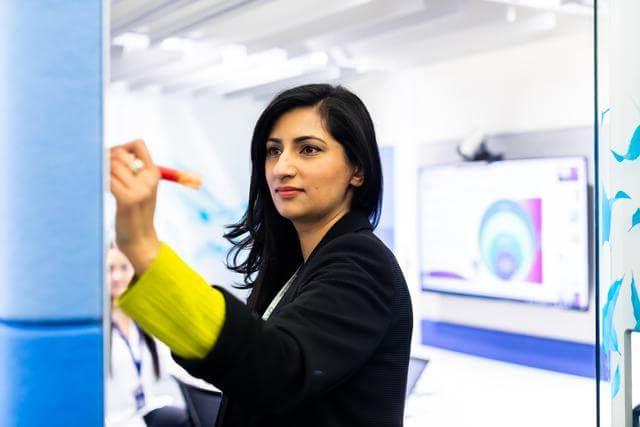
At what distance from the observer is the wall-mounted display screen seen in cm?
435

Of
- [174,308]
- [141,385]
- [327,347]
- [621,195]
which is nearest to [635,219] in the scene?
[621,195]

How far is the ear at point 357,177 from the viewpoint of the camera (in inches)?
45.7

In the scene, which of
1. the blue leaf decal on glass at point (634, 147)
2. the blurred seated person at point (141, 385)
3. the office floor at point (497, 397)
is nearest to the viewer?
the blue leaf decal on glass at point (634, 147)

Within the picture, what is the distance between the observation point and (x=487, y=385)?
15.1ft

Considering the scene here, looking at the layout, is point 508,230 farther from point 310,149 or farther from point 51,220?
point 51,220

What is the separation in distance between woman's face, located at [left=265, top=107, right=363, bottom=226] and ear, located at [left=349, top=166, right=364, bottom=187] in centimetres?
1

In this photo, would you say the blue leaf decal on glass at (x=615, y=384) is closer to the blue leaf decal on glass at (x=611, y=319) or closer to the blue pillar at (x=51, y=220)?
the blue leaf decal on glass at (x=611, y=319)

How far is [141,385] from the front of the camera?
382 cm

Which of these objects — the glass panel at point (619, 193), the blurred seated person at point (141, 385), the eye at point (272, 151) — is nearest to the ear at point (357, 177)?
the eye at point (272, 151)

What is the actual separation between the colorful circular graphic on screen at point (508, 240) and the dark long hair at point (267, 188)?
3464 millimetres

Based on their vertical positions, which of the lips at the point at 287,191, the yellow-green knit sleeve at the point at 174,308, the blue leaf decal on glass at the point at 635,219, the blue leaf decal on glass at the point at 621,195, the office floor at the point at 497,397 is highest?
the blue leaf decal on glass at the point at 621,195

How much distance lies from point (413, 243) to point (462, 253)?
528 millimetres

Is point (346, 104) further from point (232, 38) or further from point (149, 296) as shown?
point (232, 38)

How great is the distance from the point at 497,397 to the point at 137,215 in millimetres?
3789
